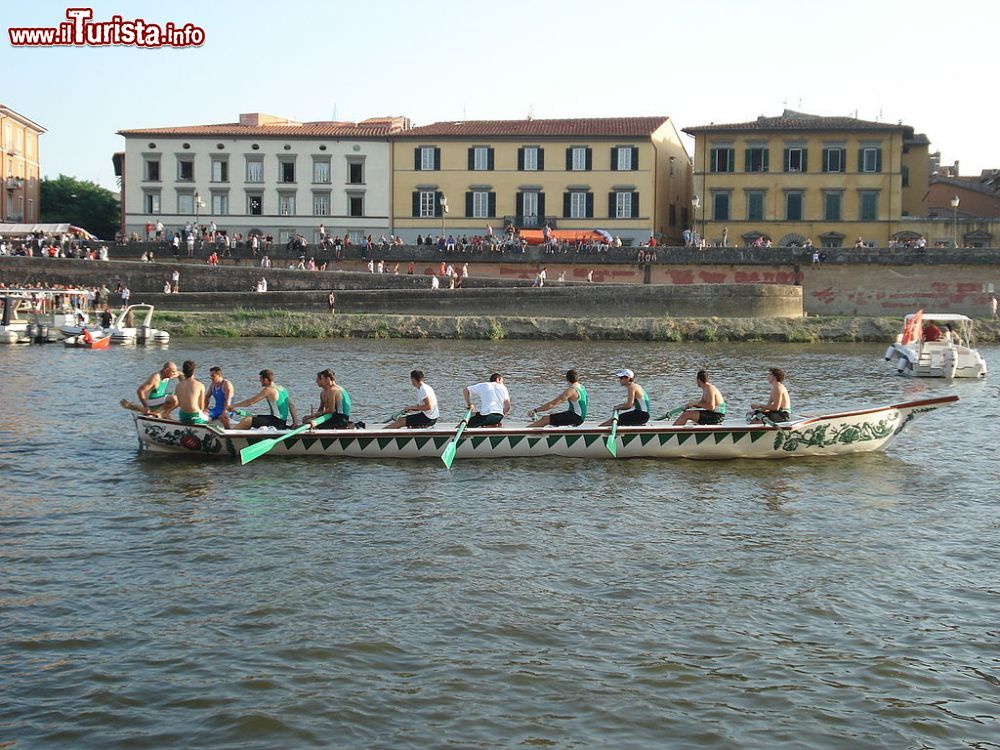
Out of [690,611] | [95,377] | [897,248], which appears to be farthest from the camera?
[897,248]

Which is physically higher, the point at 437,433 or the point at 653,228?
the point at 653,228

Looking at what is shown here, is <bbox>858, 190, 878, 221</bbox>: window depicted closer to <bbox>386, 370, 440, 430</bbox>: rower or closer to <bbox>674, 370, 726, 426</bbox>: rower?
<bbox>674, 370, 726, 426</bbox>: rower

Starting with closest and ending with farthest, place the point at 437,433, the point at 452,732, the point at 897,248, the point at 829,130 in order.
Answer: the point at 452,732 < the point at 437,433 < the point at 897,248 < the point at 829,130

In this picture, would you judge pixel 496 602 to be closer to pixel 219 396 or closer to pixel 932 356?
pixel 219 396

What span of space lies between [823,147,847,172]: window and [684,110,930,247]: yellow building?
5 centimetres

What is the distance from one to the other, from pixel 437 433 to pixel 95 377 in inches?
658

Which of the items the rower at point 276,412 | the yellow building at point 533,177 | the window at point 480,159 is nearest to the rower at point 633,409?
the rower at point 276,412

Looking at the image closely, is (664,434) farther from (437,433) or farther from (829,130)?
(829,130)

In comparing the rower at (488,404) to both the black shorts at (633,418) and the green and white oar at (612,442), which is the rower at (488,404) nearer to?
the green and white oar at (612,442)

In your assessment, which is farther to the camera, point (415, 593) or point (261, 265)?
point (261, 265)

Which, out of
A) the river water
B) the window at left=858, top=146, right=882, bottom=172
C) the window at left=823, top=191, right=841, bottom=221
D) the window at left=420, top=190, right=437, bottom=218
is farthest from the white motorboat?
the window at left=420, top=190, right=437, bottom=218

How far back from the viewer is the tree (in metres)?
87.6

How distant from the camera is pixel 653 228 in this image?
6725cm

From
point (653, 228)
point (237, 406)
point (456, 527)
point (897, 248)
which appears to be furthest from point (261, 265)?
point (456, 527)
